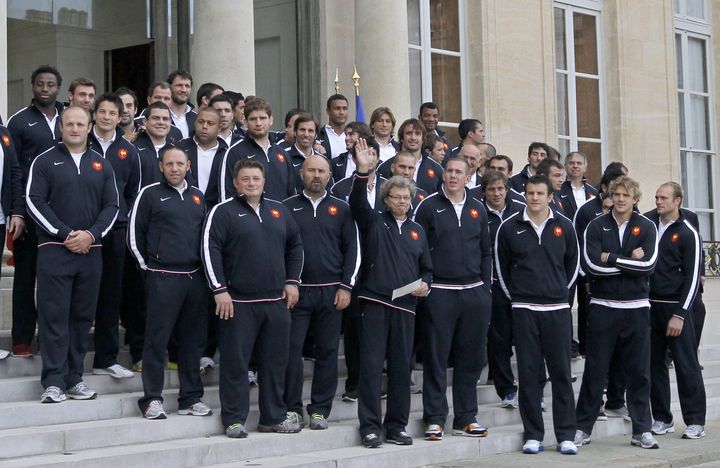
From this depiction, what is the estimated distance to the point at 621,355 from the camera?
35.1 ft

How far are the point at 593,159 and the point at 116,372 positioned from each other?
11531 millimetres

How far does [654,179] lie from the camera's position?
19.9 metres

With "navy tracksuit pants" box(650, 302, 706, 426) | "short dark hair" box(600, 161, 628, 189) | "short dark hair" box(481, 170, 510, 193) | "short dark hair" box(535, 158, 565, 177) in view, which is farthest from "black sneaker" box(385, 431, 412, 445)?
"short dark hair" box(600, 161, 628, 189)

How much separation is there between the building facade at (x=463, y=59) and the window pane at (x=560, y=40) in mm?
23

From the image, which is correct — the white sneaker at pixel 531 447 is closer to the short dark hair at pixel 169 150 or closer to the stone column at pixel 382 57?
the short dark hair at pixel 169 150

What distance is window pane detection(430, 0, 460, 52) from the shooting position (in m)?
17.4

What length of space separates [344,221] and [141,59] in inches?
325

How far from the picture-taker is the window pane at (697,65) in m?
21.4

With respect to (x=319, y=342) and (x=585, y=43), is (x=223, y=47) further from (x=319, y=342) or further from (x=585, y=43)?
(x=585, y=43)

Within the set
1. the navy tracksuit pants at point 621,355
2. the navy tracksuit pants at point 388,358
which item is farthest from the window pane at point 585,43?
the navy tracksuit pants at point 388,358

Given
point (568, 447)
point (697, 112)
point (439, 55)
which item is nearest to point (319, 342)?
point (568, 447)

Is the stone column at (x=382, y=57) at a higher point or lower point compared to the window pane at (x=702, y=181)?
higher

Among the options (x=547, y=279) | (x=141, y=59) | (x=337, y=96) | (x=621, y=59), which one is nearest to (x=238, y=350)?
(x=547, y=279)

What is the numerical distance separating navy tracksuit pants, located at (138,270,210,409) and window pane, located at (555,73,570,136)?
10.6 m
